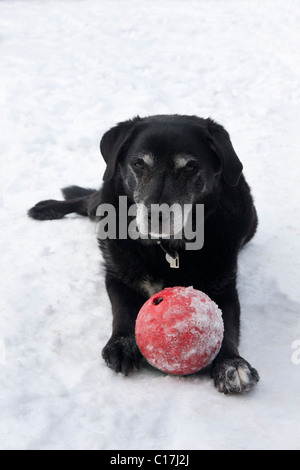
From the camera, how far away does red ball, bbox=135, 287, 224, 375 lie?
2430 mm

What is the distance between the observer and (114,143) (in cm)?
321

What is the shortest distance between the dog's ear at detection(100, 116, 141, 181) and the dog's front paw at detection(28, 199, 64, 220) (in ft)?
4.58

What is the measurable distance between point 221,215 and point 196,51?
6198 millimetres

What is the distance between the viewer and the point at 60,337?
290cm

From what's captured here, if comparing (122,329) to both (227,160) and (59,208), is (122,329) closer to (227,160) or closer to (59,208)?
(227,160)

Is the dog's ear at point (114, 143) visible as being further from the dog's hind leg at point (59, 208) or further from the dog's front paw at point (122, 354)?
the dog's hind leg at point (59, 208)

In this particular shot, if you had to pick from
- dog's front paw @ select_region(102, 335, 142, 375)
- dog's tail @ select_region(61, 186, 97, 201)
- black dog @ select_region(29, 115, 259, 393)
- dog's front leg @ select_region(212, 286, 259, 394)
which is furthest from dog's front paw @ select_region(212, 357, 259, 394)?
dog's tail @ select_region(61, 186, 97, 201)

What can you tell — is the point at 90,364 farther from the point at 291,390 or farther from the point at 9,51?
the point at 9,51

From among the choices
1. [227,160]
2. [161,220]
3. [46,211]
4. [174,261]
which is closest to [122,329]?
[174,261]

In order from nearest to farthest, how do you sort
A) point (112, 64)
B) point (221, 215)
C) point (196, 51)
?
1. point (221, 215)
2. point (112, 64)
3. point (196, 51)

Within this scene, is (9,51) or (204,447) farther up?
(9,51)

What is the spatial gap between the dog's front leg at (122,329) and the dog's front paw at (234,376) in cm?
42

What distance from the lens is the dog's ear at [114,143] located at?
Result: 3.15 metres
